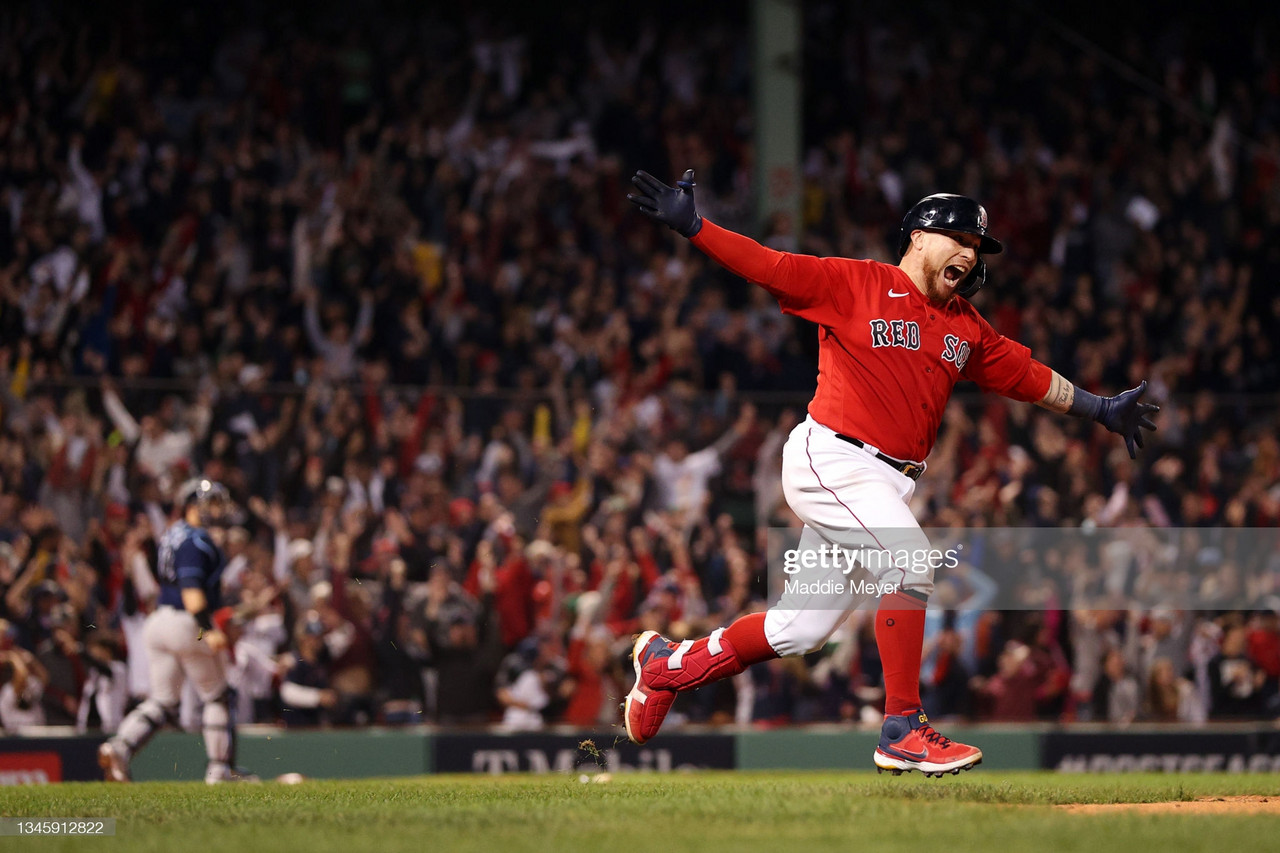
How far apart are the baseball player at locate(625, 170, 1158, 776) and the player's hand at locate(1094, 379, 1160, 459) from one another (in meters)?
0.57

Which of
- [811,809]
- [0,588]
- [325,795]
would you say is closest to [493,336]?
[0,588]

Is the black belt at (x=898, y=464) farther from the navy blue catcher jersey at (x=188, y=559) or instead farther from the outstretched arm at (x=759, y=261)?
the navy blue catcher jersey at (x=188, y=559)

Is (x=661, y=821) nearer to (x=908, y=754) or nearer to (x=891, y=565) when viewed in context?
(x=908, y=754)

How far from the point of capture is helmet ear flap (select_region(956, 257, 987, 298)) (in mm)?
6344

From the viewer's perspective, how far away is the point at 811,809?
5.42m

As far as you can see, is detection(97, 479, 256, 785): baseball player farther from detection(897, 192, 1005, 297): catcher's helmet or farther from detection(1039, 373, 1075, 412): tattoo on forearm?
detection(1039, 373, 1075, 412): tattoo on forearm

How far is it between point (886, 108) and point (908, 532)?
614 inches

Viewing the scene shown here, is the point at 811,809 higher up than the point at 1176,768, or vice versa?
the point at 811,809

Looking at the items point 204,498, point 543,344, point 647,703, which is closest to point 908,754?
point 647,703

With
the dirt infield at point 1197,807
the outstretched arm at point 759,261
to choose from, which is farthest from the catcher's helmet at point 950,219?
the dirt infield at point 1197,807

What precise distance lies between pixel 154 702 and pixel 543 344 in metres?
6.54

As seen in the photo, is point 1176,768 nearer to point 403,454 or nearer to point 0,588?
point 403,454

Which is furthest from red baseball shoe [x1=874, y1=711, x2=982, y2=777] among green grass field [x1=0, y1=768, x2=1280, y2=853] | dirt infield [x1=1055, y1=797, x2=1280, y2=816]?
dirt infield [x1=1055, y1=797, x2=1280, y2=816]

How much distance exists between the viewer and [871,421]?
19.8 feet
